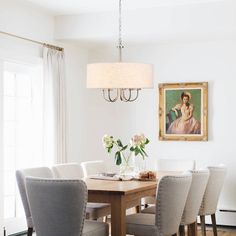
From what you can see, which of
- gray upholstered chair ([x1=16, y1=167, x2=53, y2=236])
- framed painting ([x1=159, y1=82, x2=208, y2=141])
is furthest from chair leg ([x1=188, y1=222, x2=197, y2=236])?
framed painting ([x1=159, y1=82, x2=208, y2=141])

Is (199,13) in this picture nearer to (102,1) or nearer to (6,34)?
(102,1)

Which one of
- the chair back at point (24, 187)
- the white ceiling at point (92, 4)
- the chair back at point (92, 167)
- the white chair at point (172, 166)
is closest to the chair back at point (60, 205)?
the chair back at point (24, 187)

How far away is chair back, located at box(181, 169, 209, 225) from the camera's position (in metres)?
4.82

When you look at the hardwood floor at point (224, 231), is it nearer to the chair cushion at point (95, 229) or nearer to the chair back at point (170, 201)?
the chair back at point (170, 201)

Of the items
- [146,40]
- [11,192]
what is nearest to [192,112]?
[146,40]

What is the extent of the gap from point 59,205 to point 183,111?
3.48 meters

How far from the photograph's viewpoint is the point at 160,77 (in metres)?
7.33

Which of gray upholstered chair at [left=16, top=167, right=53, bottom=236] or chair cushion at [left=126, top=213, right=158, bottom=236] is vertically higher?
gray upholstered chair at [left=16, top=167, right=53, bottom=236]

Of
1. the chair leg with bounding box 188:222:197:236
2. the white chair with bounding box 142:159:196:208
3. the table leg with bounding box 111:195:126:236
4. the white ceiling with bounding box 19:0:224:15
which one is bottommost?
the chair leg with bounding box 188:222:197:236

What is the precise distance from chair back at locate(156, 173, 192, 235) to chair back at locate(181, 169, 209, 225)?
0.27 metres

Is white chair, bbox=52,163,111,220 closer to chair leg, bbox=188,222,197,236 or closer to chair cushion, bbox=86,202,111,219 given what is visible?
chair cushion, bbox=86,202,111,219

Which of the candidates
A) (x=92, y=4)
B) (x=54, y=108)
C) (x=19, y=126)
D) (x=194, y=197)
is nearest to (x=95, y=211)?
(x=194, y=197)

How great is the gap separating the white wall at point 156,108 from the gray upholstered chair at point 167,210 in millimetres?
2502

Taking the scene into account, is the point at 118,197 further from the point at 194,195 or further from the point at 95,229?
the point at 194,195
